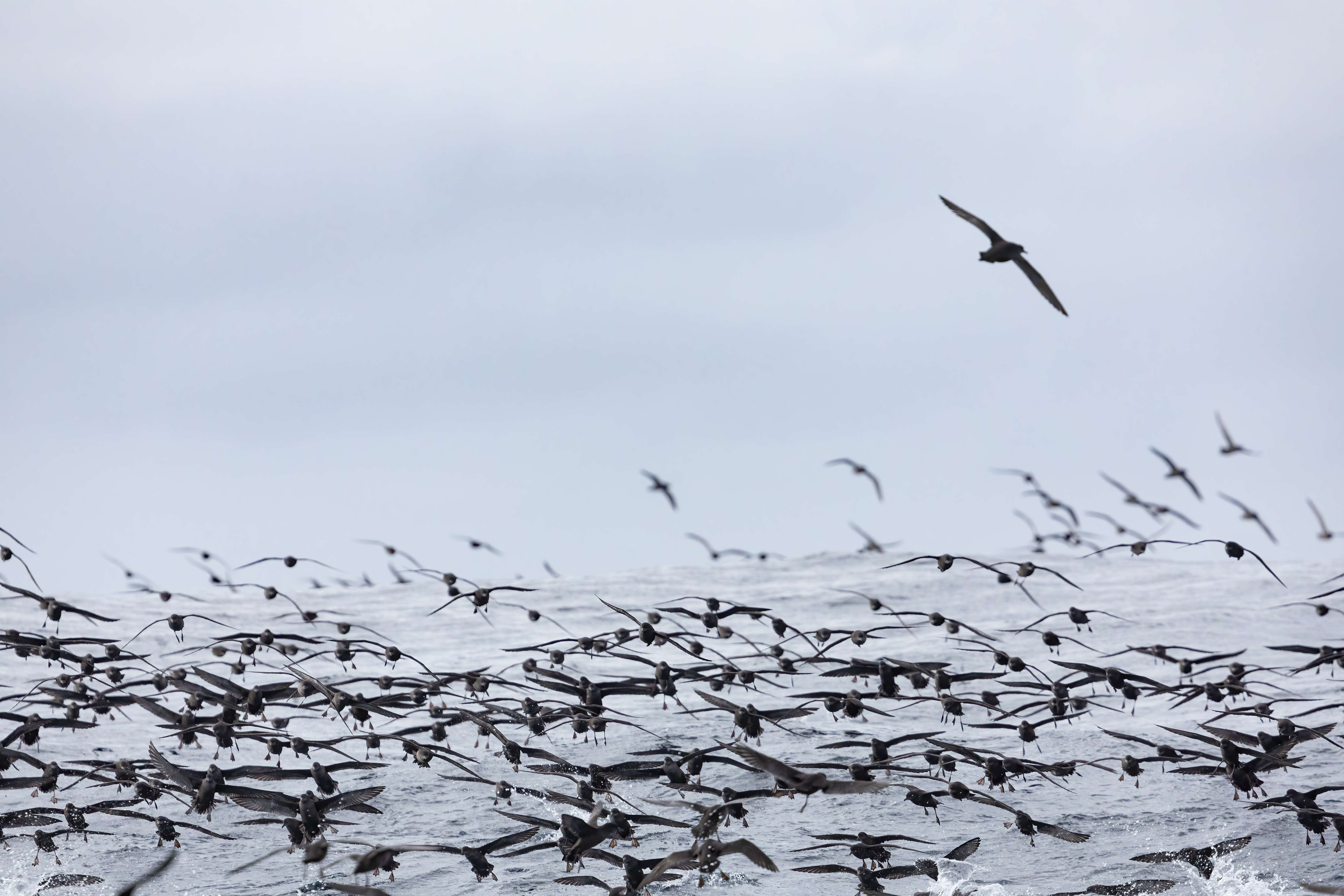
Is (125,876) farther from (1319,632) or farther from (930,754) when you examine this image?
(1319,632)

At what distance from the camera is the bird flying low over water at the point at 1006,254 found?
36.8 feet

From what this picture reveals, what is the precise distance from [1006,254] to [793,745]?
7505mm

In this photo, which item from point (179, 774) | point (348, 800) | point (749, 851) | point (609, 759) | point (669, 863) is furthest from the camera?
point (609, 759)

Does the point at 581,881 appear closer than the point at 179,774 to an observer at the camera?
Yes

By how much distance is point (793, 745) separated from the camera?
16594 mm

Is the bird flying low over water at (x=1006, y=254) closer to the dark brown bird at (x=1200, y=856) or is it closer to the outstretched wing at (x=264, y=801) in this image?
the dark brown bird at (x=1200, y=856)

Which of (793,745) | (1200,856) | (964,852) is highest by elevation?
(793,745)

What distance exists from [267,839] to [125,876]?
1536mm

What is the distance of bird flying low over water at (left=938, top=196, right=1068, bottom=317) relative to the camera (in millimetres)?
11211

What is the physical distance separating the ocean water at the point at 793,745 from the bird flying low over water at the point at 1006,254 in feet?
18.1

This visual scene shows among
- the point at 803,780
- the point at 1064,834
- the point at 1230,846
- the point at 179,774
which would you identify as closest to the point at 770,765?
the point at 803,780

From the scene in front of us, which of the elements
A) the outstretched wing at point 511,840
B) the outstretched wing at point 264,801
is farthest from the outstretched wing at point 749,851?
the outstretched wing at point 264,801

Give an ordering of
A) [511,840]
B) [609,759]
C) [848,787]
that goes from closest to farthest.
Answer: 1. [848,787]
2. [511,840]
3. [609,759]

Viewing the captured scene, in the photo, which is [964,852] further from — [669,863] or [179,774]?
[179,774]
